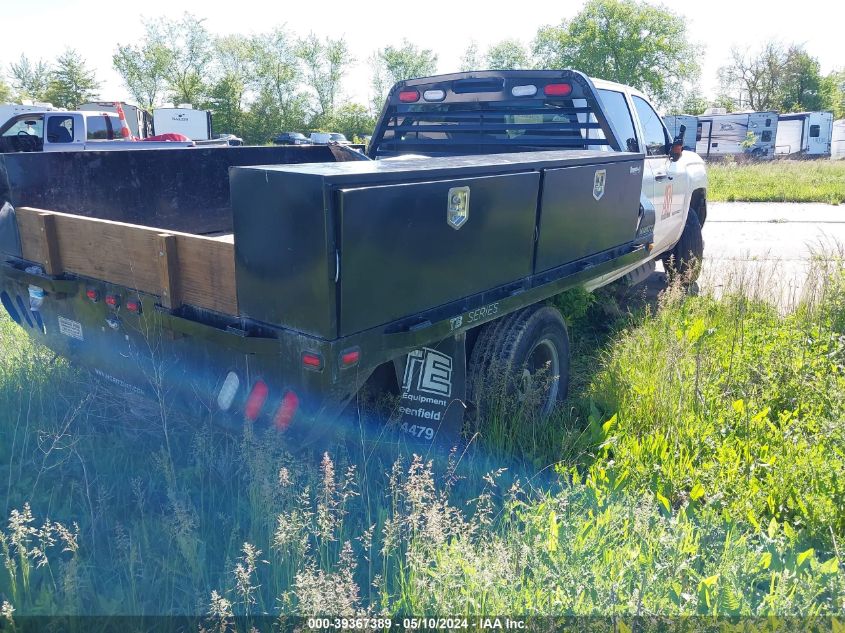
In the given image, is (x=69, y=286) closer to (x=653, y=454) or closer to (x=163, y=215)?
(x=163, y=215)

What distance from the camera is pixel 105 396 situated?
12.8ft

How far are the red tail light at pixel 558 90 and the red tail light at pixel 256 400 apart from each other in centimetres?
371

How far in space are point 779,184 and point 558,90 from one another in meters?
18.2

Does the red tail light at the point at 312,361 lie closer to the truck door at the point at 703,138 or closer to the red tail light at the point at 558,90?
the red tail light at the point at 558,90

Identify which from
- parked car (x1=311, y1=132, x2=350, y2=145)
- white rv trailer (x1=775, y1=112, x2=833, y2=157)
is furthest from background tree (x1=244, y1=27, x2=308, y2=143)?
white rv trailer (x1=775, y1=112, x2=833, y2=157)

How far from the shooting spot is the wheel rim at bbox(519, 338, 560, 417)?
13.6ft

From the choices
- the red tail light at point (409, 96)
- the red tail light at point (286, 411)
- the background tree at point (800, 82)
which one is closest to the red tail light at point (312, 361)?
the red tail light at point (286, 411)

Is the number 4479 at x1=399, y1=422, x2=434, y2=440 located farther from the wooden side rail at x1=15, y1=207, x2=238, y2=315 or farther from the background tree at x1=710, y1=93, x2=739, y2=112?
the background tree at x1=710, y1=93, x2=739, y2=112

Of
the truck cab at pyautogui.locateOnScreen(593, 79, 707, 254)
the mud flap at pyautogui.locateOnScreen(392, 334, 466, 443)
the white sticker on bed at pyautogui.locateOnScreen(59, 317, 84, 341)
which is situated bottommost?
the mud flap at pyautogui.locateOnScreen(392, 334, 466, 443)

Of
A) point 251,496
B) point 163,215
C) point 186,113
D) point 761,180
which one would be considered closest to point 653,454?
point 251,496

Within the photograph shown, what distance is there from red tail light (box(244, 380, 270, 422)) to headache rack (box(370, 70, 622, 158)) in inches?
139

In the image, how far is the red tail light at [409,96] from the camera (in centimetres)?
626

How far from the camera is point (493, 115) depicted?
588 cm

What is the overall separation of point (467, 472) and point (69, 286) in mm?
2244
